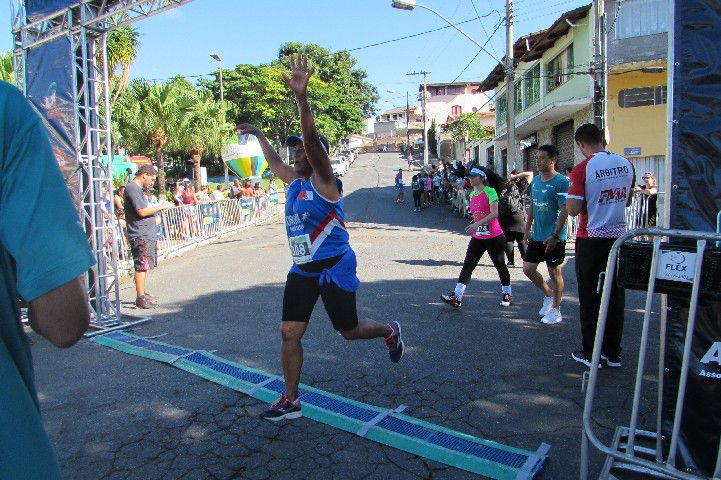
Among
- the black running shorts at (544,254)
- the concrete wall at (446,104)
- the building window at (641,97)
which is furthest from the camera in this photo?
the concrete wall at (446,104)

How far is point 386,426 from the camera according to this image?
3.54m

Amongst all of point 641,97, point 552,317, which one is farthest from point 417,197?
point 552,317

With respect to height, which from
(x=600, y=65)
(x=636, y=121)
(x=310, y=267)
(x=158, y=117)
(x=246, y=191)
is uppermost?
(x=158, y=117)

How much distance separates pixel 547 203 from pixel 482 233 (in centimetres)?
105

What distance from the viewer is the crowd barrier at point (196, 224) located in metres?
11.4

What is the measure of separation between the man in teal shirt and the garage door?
2196cm

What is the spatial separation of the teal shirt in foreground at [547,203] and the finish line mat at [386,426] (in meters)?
2.91

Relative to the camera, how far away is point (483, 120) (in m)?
55.7

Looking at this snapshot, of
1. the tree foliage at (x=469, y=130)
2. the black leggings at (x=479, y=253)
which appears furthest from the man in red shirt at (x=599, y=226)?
the tree foliage at (x=469, y=130)

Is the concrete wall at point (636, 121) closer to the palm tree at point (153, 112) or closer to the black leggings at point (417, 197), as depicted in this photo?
the black leggings at point (417, 197)

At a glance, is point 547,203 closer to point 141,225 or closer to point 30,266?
point 141,225

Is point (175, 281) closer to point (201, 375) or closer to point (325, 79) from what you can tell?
point (201, 375)

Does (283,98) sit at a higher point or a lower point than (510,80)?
higher

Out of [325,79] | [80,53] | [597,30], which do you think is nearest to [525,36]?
[597,30]
